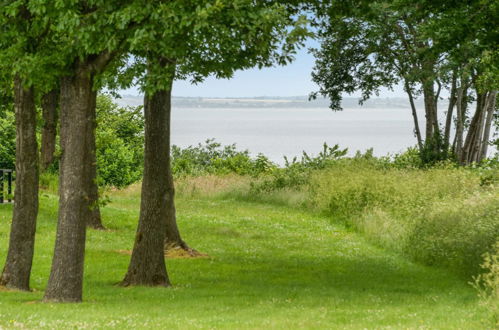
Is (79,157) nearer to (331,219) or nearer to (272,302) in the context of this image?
(272,302)

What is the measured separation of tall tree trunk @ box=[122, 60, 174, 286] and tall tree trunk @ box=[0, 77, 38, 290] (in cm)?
218

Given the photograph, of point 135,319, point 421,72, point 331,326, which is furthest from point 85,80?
point 421,72

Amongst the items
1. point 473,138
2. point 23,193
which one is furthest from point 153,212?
point 473,138

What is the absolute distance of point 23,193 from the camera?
1541 cm

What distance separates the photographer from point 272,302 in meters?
14.5

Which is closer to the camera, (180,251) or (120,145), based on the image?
(180,251)

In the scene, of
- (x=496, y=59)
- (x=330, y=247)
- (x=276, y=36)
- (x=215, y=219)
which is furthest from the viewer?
(x=215, y=219)

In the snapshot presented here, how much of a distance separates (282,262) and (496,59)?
272 inches

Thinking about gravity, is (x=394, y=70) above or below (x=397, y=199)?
above

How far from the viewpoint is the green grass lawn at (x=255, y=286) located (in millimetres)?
12047

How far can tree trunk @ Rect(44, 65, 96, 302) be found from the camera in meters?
13.8

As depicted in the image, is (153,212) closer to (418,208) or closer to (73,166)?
(73,166)

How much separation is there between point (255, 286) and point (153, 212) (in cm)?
251

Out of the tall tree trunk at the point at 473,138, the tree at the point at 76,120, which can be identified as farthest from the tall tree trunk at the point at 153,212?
the tall tree trunk at the point at 473,138
